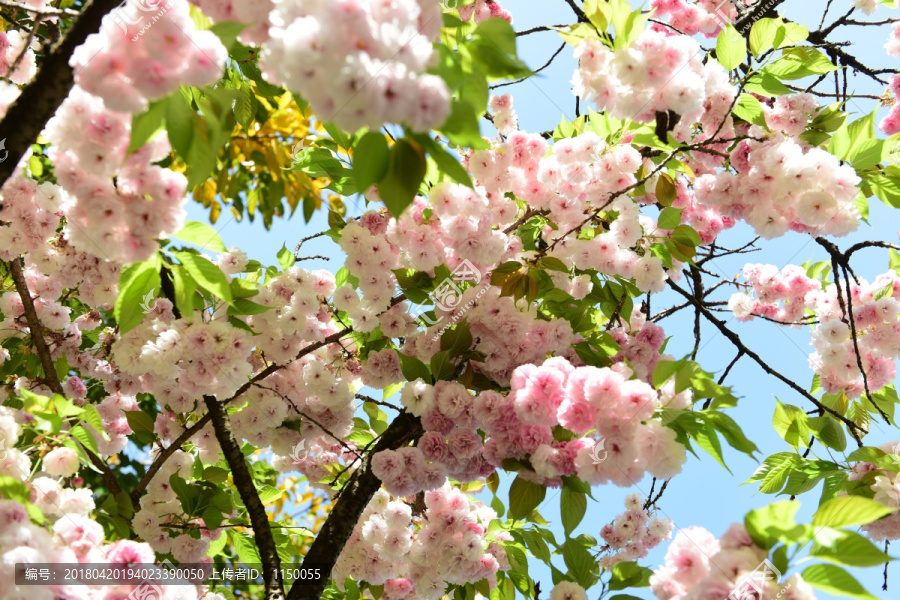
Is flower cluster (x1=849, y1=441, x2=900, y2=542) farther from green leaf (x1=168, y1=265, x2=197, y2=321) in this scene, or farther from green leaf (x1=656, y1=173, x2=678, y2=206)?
green leaf (x1=168, y1=265, x2=197, y2=321)

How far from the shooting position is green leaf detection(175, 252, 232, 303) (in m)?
1.49

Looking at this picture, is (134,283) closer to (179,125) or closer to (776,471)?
(179,125)

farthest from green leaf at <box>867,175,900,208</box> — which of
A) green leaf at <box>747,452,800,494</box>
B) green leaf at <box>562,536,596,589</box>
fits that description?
green leaf at <box>562,536,596,589</box>

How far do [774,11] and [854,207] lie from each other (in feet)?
4.90

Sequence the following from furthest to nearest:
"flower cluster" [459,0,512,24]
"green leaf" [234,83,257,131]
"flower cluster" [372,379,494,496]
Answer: "flower cluster" [459,0,512,24]
"green leaf" [234,83,257,131]
"flower cluster" [372,379,494,496]

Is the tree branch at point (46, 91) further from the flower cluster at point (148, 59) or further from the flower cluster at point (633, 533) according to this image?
the flower cluster at point (633, 533)

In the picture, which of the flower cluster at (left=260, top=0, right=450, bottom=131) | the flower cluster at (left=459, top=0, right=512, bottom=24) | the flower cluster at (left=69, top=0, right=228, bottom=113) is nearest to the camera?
the flower cluster at (left=260, top=0, right=450, bottom=131)

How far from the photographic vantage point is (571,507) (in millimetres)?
1798

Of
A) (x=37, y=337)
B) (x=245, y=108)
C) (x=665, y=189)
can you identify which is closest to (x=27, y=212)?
(x=37, y=337)

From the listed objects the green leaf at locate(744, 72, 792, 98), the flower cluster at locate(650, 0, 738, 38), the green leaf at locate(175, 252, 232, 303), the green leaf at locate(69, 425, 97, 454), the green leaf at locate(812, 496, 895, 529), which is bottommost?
the green leaf at locate(812, 496, 895, 529)

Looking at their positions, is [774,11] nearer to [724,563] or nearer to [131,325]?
[724,563]

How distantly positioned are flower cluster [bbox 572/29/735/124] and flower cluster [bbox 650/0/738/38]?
1.18 metres

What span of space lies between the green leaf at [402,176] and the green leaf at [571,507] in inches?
44.3

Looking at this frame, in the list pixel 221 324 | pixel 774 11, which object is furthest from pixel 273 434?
pixel 774 11
